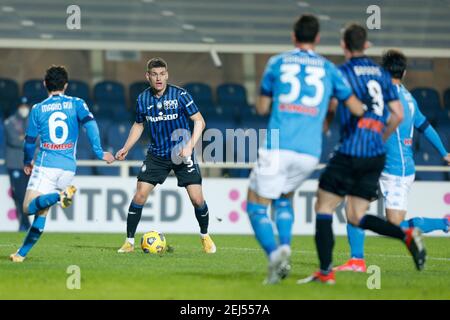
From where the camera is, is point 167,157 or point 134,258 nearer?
point 134,258

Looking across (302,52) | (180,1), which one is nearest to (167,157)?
(302,52)

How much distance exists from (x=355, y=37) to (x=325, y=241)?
5.49 ft

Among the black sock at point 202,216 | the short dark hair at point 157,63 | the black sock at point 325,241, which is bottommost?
the black sock at point 202,216

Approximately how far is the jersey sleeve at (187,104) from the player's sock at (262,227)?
12.3 feet

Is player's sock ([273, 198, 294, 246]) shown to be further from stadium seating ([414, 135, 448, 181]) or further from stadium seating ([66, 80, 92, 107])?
stadium seating ([66, 80, 92, 107])

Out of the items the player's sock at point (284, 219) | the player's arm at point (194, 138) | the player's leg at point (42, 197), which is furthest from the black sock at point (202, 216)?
the player's sock at point (284, 219)

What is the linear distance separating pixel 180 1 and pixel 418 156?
5.14m

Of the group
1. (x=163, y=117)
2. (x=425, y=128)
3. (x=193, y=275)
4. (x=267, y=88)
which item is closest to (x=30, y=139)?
(x=163, y=117)

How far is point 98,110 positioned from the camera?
829 inches

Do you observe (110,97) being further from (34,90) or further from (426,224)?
(426,224)

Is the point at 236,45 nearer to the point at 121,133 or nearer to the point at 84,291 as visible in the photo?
the point at 121,133

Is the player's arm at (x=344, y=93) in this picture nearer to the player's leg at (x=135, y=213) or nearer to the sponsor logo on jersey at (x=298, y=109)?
the sponsor logo on jersey at (x=298, y=109)

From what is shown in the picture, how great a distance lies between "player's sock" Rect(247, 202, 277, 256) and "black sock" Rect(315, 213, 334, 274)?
1.32 feet

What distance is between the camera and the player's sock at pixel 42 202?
34.3ft
